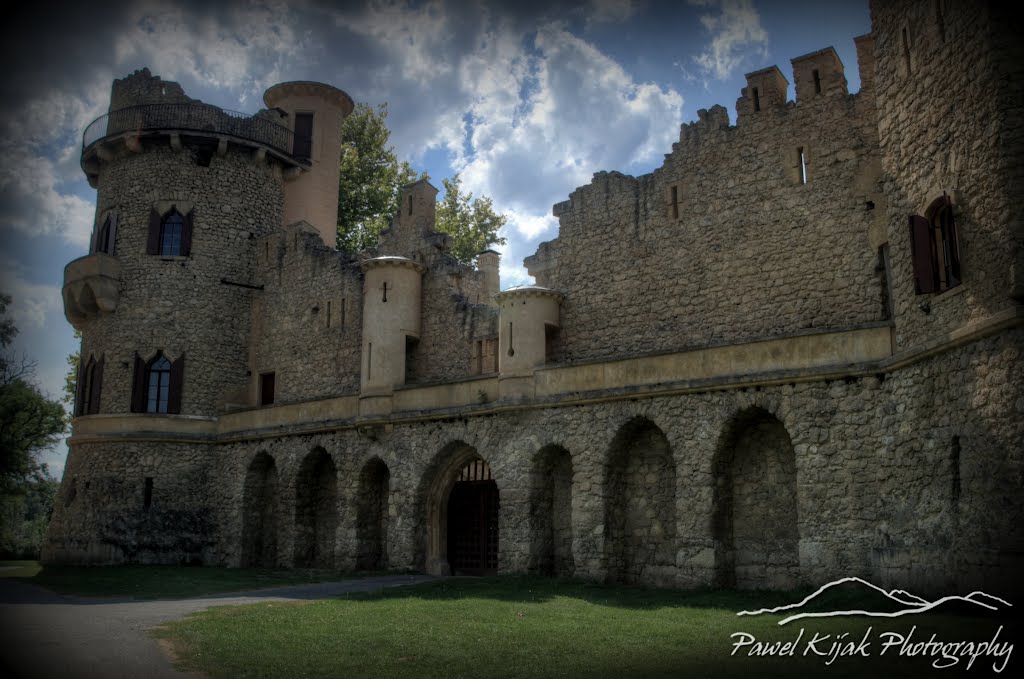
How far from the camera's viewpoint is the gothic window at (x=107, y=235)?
27.4 metres

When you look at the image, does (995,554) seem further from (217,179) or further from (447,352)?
(217,179)

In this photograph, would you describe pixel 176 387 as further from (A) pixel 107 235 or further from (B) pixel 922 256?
(B) pixel 922 256

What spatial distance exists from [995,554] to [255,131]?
79.7ft

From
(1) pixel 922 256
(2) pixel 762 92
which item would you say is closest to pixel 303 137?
(2) pixel 762 92

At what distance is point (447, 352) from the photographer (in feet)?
76.1

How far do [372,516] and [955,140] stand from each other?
1581cm

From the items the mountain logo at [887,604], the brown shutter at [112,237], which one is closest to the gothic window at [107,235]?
the brown shutter at [112,237]

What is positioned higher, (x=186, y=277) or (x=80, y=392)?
(x=186, y=277)

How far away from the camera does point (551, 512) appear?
19.1 m

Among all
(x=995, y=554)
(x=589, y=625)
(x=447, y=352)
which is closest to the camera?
(x=995, y=554)

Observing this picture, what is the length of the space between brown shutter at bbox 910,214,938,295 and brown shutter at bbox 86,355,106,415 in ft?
74.5

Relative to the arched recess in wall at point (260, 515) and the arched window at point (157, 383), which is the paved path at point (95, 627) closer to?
the arched recess in wall at point (260, 515)

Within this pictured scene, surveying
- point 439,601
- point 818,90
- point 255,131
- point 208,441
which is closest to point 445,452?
point 439,601

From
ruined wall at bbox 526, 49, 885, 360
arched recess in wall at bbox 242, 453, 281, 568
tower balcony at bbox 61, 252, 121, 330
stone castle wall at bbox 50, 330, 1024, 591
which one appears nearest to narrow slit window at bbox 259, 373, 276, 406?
arched recess in wall at bbox 242, 453, 281, 568
